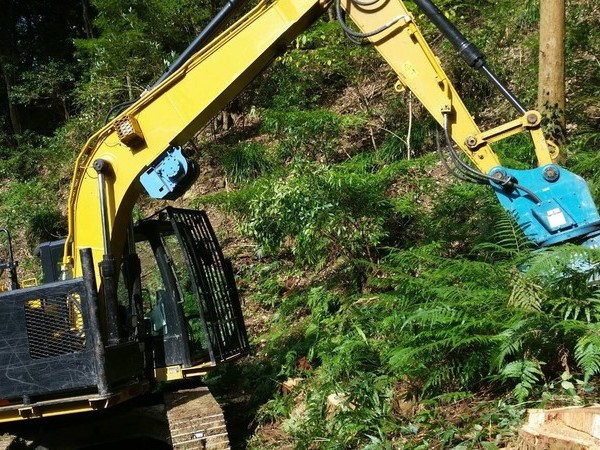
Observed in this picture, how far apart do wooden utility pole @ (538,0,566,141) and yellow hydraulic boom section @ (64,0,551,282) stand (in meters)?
2.25

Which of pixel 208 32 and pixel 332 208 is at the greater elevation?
pixel 208 32

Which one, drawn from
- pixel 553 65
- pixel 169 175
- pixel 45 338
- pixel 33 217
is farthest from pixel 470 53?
pixel 33 217

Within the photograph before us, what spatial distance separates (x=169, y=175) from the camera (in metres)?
5.46

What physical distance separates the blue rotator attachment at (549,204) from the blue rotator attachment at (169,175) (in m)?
2.46

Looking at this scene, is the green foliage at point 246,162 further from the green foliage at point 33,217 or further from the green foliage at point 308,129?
the green foliage at point 33,217

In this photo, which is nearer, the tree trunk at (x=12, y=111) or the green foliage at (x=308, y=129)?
the green foliage at (x=308, y=129)

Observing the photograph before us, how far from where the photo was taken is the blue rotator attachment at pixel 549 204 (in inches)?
173

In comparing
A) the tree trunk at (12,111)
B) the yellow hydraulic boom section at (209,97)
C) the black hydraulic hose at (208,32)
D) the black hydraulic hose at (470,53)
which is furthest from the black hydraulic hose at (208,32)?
the tree trunk at (12,111)

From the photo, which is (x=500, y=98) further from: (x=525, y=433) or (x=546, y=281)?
(x=525, y=433)

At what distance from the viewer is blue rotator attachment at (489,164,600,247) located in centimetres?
439

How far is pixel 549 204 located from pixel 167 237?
3.39 meters

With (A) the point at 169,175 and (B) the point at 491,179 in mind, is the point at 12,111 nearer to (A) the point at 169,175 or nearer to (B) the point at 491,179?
(A) the point at 169,175

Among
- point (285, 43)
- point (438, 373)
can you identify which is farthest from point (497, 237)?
point (285, 43)

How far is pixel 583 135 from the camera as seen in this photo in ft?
24.5
